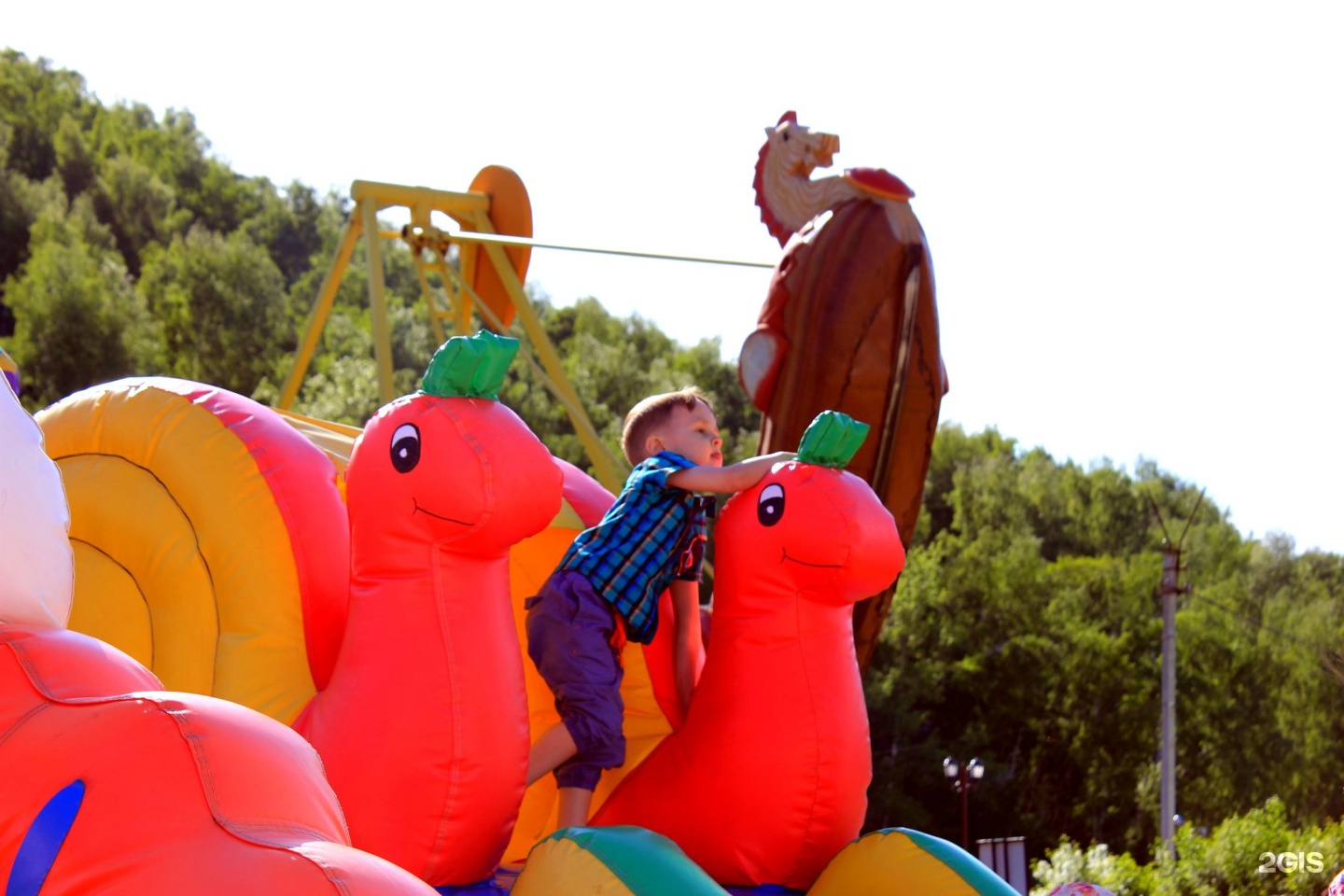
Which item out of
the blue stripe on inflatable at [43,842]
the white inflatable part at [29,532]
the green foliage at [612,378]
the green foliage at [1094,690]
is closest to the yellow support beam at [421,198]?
the white inflatable part at [29,532]

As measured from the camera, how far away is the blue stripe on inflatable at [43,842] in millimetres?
1406

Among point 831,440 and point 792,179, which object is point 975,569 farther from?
point 831,440

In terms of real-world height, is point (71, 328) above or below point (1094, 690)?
above

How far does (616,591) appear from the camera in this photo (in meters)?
3.20

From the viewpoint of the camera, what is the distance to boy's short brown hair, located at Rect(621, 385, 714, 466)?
137 inches

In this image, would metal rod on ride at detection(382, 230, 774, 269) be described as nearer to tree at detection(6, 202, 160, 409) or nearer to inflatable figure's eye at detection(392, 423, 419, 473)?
inflatable figure's eye at detection(392, 423, 419, 473)

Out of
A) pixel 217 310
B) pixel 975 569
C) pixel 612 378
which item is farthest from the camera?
pixel 612 378

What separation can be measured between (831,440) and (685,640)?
0.69 meters

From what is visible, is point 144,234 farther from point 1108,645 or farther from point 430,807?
point 430,807

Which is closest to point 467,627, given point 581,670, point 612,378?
point 581,670

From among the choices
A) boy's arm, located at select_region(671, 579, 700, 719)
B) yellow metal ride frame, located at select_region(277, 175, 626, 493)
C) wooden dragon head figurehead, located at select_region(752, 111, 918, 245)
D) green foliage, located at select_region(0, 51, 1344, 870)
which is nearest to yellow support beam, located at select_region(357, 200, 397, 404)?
yellow metal ride frame, located at select_region(277, 175, 626, 493)

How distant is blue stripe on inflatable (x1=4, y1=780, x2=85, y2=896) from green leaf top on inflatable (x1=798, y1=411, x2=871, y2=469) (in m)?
1.92

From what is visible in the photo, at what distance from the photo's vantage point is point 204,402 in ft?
10.9

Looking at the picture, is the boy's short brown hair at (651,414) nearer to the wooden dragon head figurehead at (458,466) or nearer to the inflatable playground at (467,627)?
the inflatable playground at (467,627)
